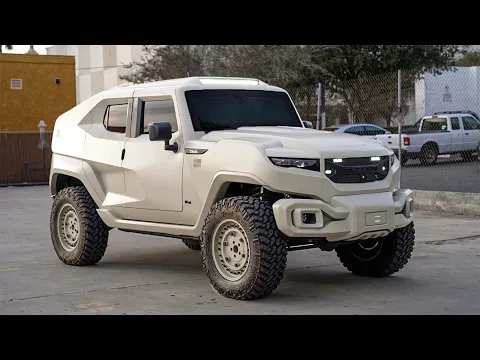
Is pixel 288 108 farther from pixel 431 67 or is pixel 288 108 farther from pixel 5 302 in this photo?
pixel 431 67

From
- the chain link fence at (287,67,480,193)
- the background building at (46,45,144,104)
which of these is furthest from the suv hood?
the background building at (46,45,144,104)

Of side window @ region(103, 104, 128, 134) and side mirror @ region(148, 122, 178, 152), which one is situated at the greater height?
side window @ region(103, 104, 128, 134)

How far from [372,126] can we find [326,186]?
40.4ft

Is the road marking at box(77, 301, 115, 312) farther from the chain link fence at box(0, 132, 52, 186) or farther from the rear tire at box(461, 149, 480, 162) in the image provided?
the chain link fence at box(0, 132, 52, 186)

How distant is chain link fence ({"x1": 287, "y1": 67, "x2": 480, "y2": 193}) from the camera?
16156 millimetres

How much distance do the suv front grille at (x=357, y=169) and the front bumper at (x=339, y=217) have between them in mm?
173

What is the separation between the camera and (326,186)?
6.91 meters

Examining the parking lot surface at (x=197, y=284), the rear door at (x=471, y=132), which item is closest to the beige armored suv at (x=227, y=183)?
the parking lot surface at (x=197, y=284)

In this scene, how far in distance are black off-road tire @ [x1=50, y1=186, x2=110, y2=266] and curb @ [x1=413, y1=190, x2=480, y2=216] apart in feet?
23.5

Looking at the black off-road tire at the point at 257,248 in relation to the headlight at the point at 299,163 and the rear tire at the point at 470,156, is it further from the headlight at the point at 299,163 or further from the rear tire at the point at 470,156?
the rear tire at the point at 470,156

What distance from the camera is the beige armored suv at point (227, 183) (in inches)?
270

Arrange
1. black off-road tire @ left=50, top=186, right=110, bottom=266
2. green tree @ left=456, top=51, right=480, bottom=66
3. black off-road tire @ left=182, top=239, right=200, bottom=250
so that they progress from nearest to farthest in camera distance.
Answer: black off-road tire @ left=50, top=186, right=110, bottom=266, black off-road tire @ left=182, top=239, right=200, bottom=250, green tree @ left=456, top=51, right=480, bottom=66

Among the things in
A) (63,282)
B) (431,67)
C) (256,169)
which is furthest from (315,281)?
(431,67)

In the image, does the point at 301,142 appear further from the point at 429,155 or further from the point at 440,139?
the point at 440,139
